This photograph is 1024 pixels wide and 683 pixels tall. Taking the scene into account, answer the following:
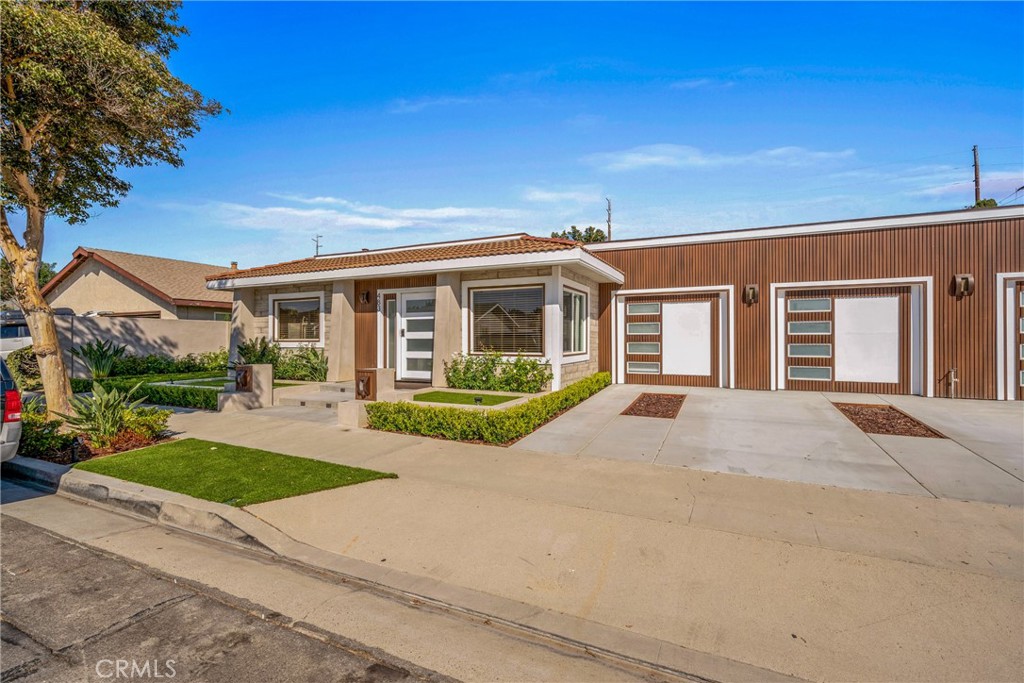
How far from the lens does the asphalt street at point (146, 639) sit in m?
2.67

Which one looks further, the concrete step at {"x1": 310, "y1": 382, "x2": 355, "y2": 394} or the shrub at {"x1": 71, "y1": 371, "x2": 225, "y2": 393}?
the shrub at {"x1": 71, "y1": 371, "x2": 225, "y2": 393}

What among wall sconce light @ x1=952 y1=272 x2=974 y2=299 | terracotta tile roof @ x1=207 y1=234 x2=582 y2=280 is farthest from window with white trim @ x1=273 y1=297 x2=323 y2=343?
wall sconce light @ x1=952 y1=272 x2=974 y2=299

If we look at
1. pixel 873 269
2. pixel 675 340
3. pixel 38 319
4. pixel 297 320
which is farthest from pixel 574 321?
pixel 38 319

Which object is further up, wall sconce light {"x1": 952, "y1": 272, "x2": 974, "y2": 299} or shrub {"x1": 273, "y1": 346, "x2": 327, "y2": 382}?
wall sconce light {"x1": 952, "y1": 272, "x2": 974, "y2": 299}

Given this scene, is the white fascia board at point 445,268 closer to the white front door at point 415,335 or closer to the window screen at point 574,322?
the window screen at point 574,322

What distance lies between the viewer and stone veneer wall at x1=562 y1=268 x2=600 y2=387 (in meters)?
11.6

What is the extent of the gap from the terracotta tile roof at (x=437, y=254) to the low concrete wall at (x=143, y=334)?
14.9 feet

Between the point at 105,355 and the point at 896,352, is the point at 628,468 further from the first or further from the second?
the point at 105,355

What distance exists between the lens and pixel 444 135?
1296 cm

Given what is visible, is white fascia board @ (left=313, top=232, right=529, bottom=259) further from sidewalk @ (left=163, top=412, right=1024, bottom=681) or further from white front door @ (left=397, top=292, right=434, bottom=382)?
sidewalk @ (left=163, top=412, right=1024, bottom=681)

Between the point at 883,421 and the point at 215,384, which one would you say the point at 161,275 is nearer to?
the point at 215,384

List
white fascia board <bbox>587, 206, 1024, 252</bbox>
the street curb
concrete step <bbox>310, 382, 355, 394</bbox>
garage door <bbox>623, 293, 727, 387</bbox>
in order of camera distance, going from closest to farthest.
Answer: the street curb
white fascia board <bbox>587, 206, 1024, 252</bbox>
concrete step <bbox>310, 382, 355, 394</bbox>
garage door <bbox>623, 293, 727, 387</bbox>

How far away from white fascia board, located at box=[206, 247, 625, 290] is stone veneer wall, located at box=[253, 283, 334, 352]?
44cm

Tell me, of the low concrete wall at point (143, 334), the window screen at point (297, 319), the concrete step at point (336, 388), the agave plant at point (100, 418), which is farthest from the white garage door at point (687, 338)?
the low concrete wall at point (143, 334)
